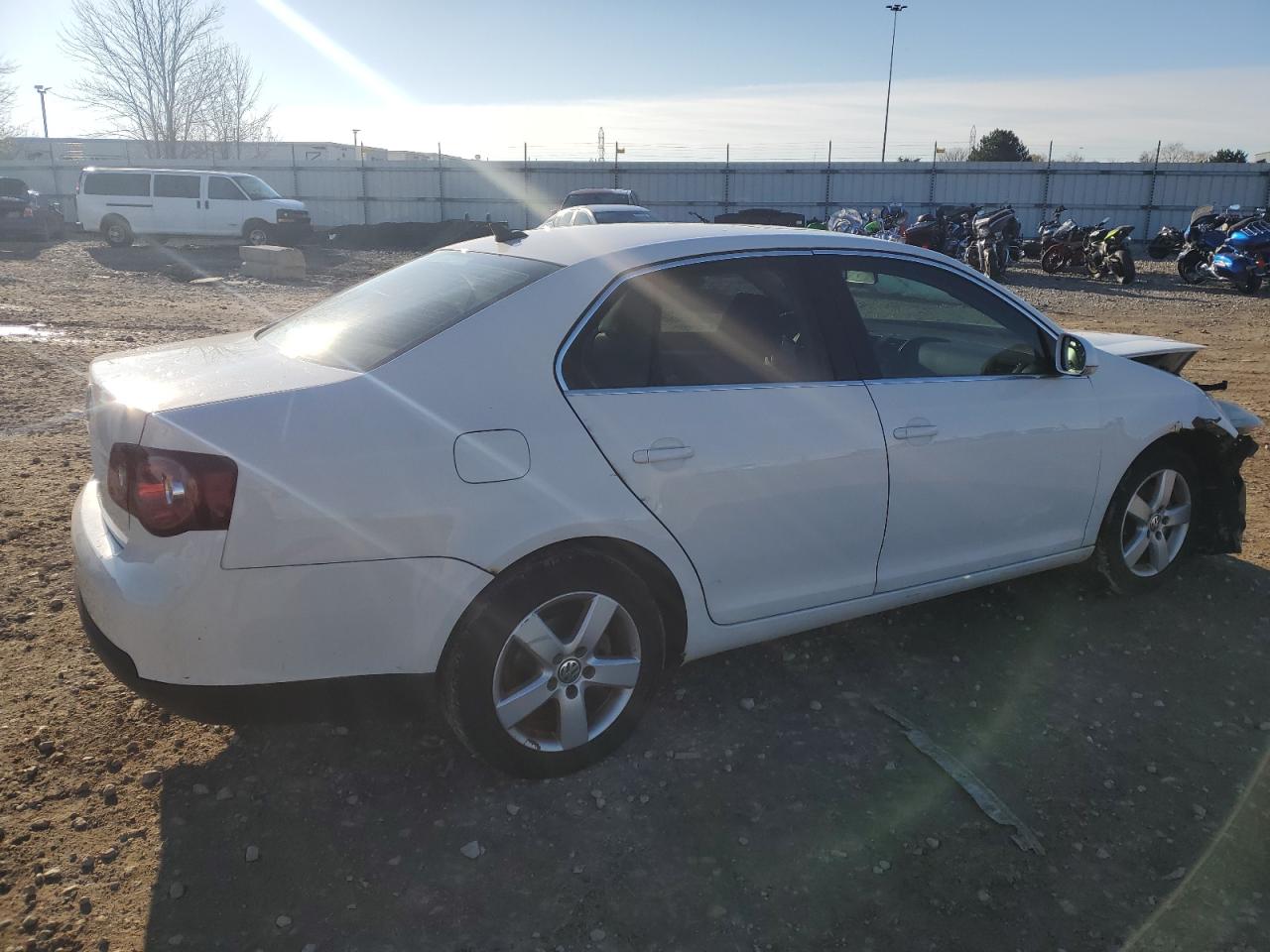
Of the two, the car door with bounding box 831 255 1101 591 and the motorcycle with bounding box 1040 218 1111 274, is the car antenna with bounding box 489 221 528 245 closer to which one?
the car door with bounding box 831 255 1101 591

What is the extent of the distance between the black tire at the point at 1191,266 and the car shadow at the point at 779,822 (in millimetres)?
18901

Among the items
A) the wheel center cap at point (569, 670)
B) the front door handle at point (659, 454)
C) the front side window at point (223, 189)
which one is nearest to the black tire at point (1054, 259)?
the front side window at point (223, 189)

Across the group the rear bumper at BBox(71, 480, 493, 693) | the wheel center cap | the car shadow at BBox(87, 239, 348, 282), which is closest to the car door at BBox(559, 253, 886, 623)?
the wheel center cap

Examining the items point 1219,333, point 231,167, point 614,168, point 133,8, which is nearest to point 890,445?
point 1219,333

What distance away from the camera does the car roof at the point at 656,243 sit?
123 inches

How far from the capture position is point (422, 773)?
302cm

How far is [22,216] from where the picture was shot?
26.1 metres

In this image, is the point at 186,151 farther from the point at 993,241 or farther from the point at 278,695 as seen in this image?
the point at 278,695

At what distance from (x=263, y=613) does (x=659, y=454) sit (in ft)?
3.88

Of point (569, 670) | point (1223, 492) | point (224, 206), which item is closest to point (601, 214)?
point (224, 206)

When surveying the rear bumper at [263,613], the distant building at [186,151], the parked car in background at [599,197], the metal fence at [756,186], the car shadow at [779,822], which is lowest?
the car shadow at [779,822]

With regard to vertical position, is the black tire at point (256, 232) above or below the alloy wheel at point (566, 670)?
above

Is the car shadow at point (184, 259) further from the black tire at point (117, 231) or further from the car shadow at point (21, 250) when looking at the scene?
the car shadow at point (21, 250)

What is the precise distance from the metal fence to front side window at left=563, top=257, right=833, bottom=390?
92.6 ft
